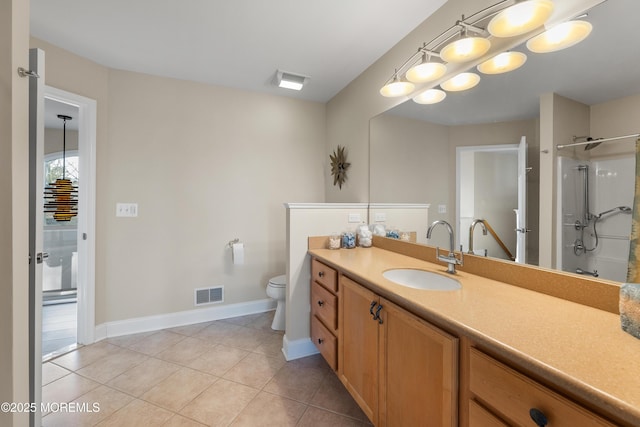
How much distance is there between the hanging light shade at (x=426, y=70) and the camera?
157 cm

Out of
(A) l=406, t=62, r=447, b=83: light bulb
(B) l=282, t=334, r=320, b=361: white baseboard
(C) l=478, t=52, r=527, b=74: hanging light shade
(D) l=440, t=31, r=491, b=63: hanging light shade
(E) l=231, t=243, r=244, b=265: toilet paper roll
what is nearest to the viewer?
(C) l=478, t=52, r=527, b=74: hanging light shade

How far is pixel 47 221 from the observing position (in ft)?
12.4

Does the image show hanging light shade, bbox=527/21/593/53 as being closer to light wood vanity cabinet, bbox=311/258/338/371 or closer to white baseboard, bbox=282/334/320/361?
light wood vanity cabinet, bbox=311/258/338/371

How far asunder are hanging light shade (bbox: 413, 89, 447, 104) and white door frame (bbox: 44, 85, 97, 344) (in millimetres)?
2655

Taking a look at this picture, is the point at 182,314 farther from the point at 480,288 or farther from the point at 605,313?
the point at 605,313

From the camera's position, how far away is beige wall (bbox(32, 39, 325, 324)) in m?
2.39

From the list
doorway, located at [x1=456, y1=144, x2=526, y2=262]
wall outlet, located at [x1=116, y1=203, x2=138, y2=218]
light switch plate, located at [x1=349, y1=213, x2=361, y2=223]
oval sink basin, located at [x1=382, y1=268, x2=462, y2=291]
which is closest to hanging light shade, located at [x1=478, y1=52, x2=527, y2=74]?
doorway, located at [x1=456, y1=144, x2=526, y2=262]

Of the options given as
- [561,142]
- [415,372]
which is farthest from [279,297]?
[561,142]

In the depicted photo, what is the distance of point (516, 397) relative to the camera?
0.66 meters

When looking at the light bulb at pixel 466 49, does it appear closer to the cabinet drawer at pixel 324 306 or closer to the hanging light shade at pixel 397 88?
the hanging light shade at pixel 397 88

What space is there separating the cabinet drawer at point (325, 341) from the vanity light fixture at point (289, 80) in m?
2.16

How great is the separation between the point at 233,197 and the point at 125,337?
1.60 m

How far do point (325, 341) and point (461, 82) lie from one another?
1.81 m

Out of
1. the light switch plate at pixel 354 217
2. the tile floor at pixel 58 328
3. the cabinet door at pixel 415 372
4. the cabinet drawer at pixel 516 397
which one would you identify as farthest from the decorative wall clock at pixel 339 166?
the tile floor at pixel 58 328
